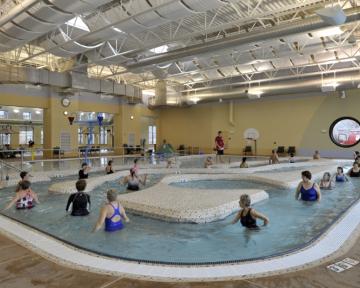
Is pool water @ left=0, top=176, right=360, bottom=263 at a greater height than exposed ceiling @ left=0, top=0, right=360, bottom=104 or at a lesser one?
lesser

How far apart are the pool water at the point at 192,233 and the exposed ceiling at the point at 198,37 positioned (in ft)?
12.9

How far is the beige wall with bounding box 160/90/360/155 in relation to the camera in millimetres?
16812

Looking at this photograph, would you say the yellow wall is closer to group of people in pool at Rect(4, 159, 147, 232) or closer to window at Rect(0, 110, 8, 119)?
window at Rect(0, 110, 8, 119)

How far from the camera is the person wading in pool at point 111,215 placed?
14.6 feet

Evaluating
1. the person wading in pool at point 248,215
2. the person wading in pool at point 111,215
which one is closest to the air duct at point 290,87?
the person wading in pool at point 248,215

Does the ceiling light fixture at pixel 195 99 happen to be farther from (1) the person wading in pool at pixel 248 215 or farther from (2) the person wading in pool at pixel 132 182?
(1) the person wading in pool at pixel 248 215

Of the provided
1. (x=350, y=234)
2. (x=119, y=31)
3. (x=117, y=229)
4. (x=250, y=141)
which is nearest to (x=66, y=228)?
(x=117, y=229)

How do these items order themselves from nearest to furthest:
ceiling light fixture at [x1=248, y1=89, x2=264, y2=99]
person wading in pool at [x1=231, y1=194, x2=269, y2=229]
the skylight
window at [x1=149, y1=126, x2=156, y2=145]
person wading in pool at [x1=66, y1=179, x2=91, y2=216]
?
1. person wading in pool at [x1=231, y1=194, x2=269, y2=229]
2. person wading in pool at [x1=66, y1=179, x2=91, y2=216]
3. the skylight
4. ceiling light fixture at [x1=248, y1=89, x2=264, y2=99]
5. window at [x1=149, y1=126, x2=156, y2=145]

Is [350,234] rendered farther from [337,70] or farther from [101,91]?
[101,91]

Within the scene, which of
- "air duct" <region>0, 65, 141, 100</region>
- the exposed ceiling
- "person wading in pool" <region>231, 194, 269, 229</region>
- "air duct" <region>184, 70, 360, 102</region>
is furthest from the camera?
"air duct" <region>184, 70, 360, 102</region>

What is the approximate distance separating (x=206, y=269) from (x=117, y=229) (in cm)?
198

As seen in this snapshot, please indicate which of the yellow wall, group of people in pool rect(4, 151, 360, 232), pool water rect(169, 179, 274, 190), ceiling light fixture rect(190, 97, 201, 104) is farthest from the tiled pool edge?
ceiling light fixture rect(190, 97, 201, 104)

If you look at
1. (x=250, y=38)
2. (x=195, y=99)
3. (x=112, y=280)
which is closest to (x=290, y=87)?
(x=195, y=99)

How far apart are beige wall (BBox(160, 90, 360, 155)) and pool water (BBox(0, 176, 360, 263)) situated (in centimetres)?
1121
